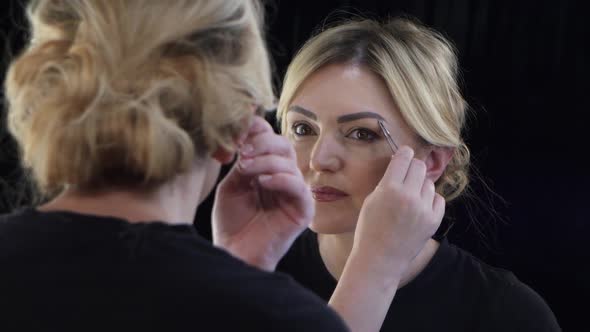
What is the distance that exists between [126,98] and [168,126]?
0.05 meters

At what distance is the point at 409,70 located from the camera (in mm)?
1595

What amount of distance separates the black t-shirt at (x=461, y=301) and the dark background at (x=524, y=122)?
2.31 ft

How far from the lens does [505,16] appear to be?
2.31 m

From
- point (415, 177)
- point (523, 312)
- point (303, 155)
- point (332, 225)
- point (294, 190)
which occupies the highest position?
point (294, 190)

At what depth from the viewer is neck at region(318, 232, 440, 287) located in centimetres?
158

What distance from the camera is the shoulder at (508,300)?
4.92 feet

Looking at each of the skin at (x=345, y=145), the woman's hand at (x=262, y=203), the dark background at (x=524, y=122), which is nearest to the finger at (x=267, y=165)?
the woman's hand at (x=262, y=203)

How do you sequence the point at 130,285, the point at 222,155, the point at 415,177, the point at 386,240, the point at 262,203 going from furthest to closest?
the point at 415,177 → the point at 386,240 → the point at 262,203 → the point at 222,155 → the point at 130,285

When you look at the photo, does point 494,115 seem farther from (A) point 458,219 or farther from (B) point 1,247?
→ (B) point 1,247

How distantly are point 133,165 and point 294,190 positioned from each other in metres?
0.27

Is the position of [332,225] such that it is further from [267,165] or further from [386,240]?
[267,165]

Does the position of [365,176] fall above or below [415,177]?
below

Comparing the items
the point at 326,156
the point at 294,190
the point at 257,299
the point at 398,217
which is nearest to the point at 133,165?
the point at 257,299

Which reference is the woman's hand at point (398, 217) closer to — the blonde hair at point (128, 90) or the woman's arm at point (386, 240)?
the woman's arm at point (386, 240)
